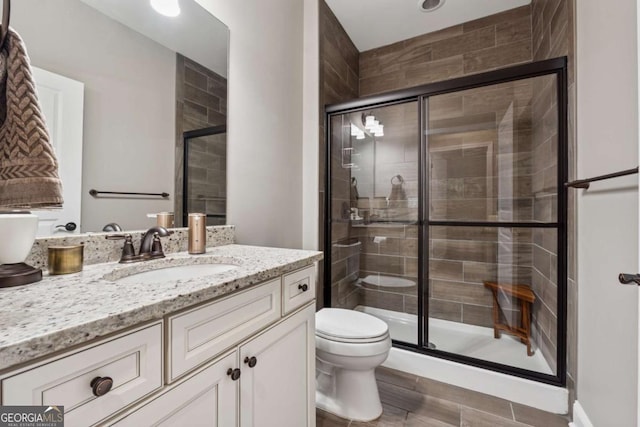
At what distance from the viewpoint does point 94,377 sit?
18.7 inches

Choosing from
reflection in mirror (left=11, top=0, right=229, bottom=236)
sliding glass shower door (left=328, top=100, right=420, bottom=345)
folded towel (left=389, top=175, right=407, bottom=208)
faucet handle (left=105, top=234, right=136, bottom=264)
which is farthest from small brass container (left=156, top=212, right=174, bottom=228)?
folded towel (left=389, top=175, right=407, bottom=208)

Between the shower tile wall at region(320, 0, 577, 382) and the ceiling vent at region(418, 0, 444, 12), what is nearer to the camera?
the shower tile wall at region(320, 0, 577, 382)

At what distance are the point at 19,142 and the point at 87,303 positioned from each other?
1.20ft

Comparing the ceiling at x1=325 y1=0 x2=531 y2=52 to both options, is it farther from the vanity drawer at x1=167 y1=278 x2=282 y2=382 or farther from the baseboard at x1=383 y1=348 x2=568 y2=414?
the baseboard at x1=383 y1=348 x2=568 y2=414

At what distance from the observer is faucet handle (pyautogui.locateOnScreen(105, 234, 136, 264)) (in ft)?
3.25

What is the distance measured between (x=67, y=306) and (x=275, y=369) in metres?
0.61

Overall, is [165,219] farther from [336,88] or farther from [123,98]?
[336,88]

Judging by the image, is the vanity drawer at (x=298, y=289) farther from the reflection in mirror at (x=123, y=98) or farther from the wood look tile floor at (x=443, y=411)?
the wood look tile floor at (x=443, y=411)

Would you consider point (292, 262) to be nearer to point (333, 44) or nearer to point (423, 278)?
point (423, 278)

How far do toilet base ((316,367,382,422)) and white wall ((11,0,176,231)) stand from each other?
→ 1.24 metres

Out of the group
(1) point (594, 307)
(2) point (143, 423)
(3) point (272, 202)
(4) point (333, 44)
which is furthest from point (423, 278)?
(4) point (333, 44)

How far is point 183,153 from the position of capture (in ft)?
4.25

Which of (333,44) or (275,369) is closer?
(275,369)

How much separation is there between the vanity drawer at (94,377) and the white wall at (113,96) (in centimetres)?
66
